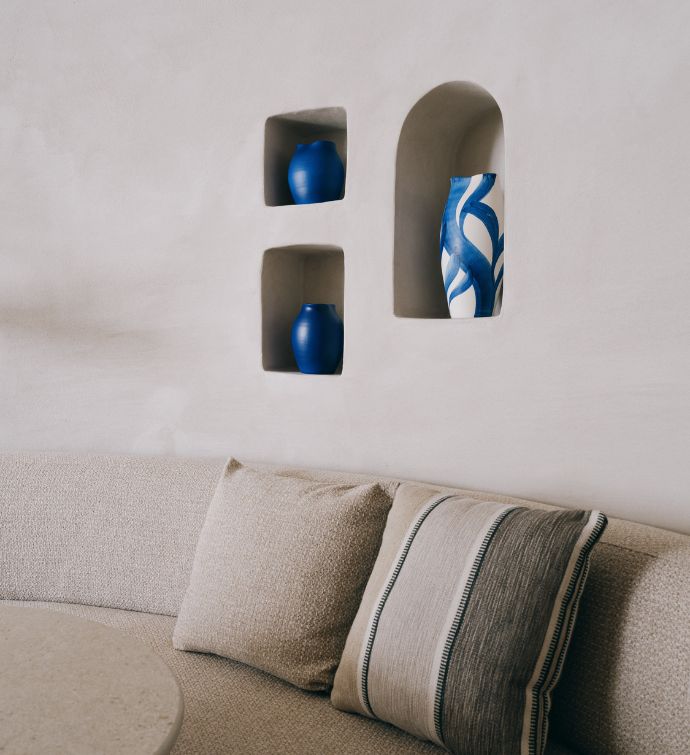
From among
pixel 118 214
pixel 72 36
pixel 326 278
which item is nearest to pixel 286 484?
pixel 326 278

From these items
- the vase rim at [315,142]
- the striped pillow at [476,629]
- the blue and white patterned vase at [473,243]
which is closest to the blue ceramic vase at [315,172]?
the vase rim at [315,142]

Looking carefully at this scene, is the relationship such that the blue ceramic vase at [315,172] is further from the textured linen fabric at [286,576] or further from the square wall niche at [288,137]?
the textured linen fabric at [286,576]

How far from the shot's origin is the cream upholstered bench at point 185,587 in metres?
1.19

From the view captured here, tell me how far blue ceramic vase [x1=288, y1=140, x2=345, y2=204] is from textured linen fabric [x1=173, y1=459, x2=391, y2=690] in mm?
832

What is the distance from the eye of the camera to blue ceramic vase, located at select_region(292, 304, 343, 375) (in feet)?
6.95

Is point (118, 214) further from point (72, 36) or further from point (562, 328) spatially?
point (562, 328)

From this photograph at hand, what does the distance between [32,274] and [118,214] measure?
1.22 feet

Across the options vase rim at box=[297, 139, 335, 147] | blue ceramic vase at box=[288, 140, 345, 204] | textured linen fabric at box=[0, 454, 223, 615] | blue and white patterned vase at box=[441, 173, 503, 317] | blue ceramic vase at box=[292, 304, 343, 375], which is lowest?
textured linen fabric at box=[0, 454, 223, 615]

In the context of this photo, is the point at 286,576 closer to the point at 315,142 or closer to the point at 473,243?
the point at 473,243

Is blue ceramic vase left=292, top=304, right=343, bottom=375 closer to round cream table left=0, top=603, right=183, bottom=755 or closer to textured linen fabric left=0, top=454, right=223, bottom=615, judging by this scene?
textured linen fabric left=0, top=454, right=223, bottom=615

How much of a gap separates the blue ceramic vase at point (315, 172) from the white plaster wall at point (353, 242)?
0.23 ft

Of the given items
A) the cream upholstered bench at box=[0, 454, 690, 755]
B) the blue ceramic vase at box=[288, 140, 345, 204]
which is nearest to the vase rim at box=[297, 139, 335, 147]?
the blue ceramic vase at box=[288, 140, 345, 204]

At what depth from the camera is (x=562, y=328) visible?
1.69 m

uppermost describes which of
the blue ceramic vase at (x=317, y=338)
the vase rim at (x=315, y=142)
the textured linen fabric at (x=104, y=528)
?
the vase rim at (x=315, y=142)
